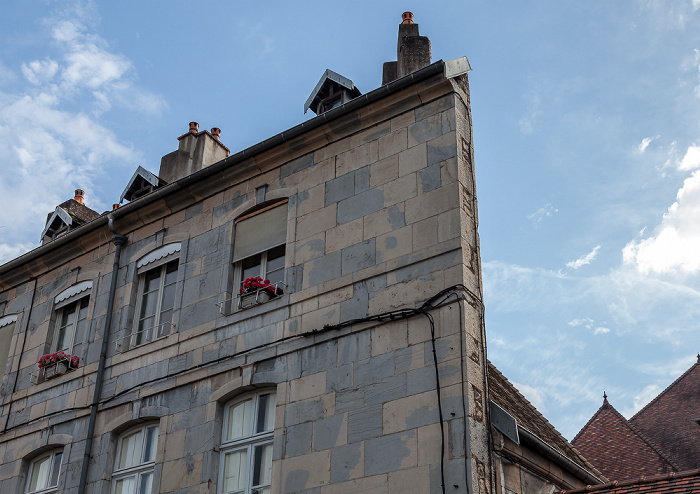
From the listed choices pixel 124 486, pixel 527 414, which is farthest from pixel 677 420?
pixel 124 486

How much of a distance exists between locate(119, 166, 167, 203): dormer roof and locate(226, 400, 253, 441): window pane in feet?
16.9

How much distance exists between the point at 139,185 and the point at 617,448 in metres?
10.4

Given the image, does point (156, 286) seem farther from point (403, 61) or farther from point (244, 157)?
point (403, 61)

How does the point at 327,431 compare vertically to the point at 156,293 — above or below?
below

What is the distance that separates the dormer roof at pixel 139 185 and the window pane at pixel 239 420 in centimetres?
515

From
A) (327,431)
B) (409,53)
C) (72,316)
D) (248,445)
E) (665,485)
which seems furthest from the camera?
(72,316)

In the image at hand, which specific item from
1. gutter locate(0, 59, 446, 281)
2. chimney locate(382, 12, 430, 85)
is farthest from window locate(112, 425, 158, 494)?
chimney locate(382, 12, 430, 85)

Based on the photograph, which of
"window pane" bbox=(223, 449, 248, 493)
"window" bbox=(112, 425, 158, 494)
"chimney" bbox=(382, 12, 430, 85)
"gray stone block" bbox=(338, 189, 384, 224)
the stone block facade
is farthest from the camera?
"chimney" bbox=(382, 12, 430, 85)

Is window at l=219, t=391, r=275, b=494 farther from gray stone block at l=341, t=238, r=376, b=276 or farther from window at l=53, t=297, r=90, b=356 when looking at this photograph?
window at l=53, t=297, r=90, b=356

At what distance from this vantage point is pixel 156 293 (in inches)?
477

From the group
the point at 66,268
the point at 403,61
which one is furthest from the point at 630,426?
the point at 66,268

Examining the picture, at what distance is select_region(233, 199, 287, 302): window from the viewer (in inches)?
430

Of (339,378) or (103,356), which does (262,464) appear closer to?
(339,378)

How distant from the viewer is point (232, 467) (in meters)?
9.78
